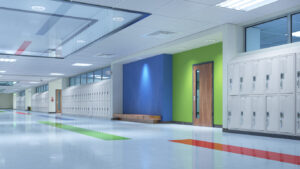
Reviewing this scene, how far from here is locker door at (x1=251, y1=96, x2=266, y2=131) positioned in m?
7.71

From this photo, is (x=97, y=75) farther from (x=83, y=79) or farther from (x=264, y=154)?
(x=264, y=154)

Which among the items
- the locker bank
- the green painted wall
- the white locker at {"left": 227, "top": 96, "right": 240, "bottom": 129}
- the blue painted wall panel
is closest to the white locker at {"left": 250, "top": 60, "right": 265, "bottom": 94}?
the locker bank

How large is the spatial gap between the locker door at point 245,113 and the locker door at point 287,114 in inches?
38.6

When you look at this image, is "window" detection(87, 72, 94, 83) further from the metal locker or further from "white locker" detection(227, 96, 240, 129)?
the metal locker

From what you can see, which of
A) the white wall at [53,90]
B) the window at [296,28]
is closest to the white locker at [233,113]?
the window at [296,28]

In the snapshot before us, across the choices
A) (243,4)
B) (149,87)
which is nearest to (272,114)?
(243,4)

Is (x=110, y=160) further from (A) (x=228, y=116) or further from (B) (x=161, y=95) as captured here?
(B) (x=161, y=95)

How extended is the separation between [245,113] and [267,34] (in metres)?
2.38

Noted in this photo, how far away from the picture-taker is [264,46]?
8.66m

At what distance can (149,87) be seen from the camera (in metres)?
14.2

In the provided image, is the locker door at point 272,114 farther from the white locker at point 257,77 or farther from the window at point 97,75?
the window at point 97,75

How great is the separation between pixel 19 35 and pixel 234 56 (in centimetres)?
795

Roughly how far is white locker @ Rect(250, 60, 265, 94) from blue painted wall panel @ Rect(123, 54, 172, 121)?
5467 millimetres

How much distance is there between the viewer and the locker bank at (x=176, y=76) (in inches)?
186
